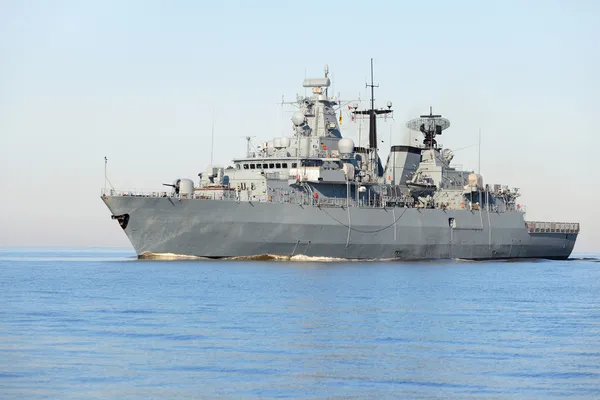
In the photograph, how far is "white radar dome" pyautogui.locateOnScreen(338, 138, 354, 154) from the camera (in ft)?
177

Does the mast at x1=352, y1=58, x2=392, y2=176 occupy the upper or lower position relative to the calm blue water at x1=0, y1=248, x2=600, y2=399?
upper

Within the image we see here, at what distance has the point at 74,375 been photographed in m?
17.6

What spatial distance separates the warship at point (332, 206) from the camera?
47.5 metres

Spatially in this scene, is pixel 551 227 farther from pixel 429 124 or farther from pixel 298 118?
pixel 298 118

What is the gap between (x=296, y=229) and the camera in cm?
4934

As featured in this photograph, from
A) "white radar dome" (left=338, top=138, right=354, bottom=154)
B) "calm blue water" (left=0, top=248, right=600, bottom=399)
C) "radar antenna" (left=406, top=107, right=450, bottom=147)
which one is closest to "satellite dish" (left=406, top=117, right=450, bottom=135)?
"radar antenna" (left=406, top=107, right=450, bottom=147)

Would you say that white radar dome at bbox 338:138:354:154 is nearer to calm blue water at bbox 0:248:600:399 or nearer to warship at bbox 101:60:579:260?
warship at bbox 101:60:579:260

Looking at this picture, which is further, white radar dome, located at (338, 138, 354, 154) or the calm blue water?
white radar dome, located at (338, 138, 354, 154)

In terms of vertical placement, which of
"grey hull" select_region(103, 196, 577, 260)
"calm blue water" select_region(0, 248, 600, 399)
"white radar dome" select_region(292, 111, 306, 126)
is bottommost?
"calm blue water" select_region(0, 248, 600, 399)

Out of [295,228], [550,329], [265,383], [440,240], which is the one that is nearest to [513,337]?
[550,329]

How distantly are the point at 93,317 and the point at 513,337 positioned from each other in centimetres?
1189

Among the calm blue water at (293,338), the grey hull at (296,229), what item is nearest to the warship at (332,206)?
the grey hull at (296,229)

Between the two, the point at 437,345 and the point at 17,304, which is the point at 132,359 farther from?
the point at 17,304

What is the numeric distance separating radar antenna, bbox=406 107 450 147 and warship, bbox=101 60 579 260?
7 centimetres
